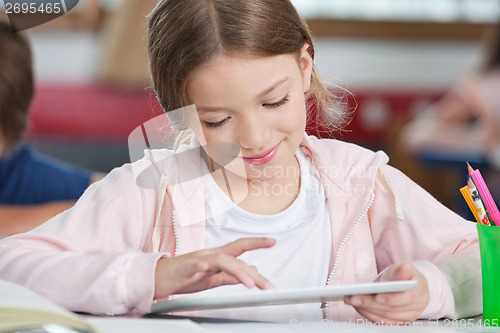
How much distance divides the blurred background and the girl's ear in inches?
67.7

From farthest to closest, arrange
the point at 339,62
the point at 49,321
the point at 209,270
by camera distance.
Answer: the point at 339,62
the point at 209,270
the point at 49,321

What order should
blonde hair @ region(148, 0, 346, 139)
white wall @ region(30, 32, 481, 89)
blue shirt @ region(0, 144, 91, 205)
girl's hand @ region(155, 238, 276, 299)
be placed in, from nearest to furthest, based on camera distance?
girl's hand @ region(155, 238, 276, 299) → blonde hair @ region(148, 0, 346, 139) → blue shirt @ region(0, 144, 91, 205) → white wall @ region(30, 32, 481, 89)

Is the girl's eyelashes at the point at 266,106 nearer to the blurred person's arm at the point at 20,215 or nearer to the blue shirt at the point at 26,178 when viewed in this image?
the blurred person's arm at the point at 20,215

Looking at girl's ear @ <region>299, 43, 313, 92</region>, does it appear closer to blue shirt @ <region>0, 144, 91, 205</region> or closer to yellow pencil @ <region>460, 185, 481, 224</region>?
yellow pencil @ <region>460, 185, 481, 224</region>

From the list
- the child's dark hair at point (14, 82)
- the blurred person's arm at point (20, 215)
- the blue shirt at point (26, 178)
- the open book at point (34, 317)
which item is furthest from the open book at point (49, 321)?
the blue shirt at point (26, 178)

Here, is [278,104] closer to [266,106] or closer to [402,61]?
[266,106]

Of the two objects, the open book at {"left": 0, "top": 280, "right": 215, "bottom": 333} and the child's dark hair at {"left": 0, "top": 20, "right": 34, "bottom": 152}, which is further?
the child's dark hair at {"left": 0, "top": 20, "right": 34, "bottom": 152}

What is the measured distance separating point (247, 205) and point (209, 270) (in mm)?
151

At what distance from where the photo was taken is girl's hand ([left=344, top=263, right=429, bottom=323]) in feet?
2.15

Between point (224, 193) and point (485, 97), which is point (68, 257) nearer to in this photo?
point (224, 193)

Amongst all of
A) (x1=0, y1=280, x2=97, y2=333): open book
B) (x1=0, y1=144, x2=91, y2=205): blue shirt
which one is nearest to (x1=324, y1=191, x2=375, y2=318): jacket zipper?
(x1=0, y1=280, x2=97, y2=333): open book

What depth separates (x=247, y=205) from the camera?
0.78 meters

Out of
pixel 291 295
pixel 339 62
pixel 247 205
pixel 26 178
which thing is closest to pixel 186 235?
pixel 247 205

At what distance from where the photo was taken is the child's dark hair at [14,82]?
128 cm
